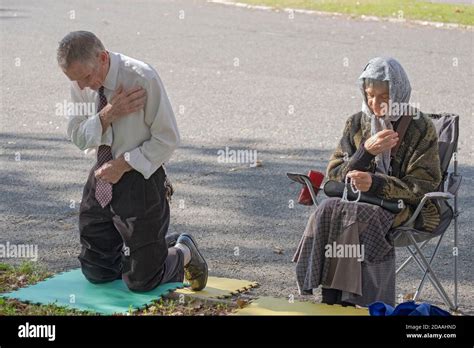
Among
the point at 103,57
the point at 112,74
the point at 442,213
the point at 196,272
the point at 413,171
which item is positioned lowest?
the point at 196,272

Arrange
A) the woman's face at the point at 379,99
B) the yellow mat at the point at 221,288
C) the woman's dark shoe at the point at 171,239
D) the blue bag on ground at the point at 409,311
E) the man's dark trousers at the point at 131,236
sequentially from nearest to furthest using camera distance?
the blue bag on ground at the point at 409,311 → the woman's face at the point at 379,99 → the man's dark trousers at the point at 131,236 → the yellow mat at the point at 221,288 → the woman's dark shoe at the point at 171,239

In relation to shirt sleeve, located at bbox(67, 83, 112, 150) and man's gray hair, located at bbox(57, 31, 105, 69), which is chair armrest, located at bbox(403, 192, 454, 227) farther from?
man's gray hair, located at bbox(57, 31, 105, 69)

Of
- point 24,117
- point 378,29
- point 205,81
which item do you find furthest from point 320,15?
point 24,117

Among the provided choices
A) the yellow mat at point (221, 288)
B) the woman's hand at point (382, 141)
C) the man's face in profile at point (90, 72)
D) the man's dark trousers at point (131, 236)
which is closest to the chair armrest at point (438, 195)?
the woman's hand at point (382, 141)

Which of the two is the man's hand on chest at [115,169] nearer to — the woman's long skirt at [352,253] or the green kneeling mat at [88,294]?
the green kneeling mat at [88,294]

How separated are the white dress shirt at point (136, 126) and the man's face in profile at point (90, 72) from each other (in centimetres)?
7

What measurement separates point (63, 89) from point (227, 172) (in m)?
4.17

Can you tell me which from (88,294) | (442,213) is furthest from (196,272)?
(442,213)

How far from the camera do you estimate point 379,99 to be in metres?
6.31

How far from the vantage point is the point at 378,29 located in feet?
59.1

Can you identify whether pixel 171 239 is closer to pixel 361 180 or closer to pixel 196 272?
pixel 196 272

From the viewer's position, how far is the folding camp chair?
6266 mm

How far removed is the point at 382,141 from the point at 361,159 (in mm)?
205

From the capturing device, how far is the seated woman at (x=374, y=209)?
6.20 m
